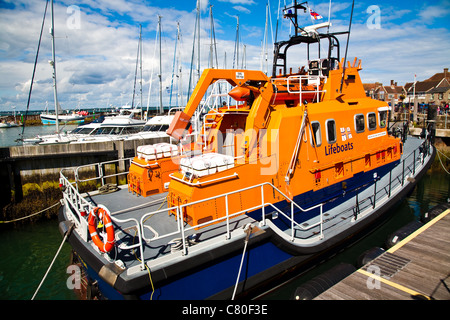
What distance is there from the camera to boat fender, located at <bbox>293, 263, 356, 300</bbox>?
4648mm

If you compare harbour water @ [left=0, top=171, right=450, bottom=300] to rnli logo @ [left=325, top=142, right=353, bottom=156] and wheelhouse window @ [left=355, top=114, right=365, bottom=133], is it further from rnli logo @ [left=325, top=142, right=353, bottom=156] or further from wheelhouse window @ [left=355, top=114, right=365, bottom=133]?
wheelhouse window @ [left=355, top=114, right=365, bottom=133]

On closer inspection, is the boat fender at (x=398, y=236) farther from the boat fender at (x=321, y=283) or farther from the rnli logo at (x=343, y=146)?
the rnli logo at (x=343, y=146)

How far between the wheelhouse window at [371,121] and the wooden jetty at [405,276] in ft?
10.3

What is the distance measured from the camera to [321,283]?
16.0 ft

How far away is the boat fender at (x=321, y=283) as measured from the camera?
4.65m

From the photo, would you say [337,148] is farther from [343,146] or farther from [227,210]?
[227,210]

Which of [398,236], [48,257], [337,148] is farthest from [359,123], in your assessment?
[48,257]

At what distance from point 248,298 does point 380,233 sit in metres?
5.31

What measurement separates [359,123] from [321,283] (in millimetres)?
4406

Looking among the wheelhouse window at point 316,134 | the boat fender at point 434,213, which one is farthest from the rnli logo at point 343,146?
the boat fender at point 434,213

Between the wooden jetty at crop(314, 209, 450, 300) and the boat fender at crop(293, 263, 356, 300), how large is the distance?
35 cm

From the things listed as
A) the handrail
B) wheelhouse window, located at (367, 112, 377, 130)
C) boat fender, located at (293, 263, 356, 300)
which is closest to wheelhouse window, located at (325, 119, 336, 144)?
the handrail

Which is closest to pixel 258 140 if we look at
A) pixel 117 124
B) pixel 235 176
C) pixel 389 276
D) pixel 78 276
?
pixel 235 176
